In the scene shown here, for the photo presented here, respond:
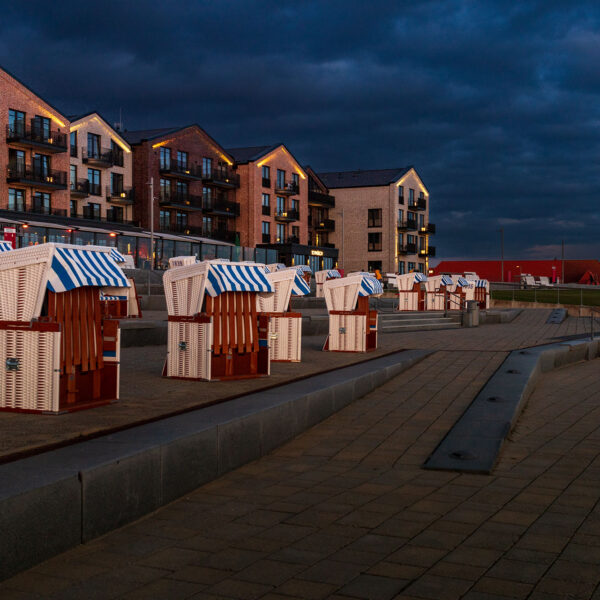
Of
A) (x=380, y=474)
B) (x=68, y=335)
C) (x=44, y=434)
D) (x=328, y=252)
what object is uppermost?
(x=328, y=252)

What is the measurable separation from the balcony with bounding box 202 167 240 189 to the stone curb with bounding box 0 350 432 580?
55.6 m

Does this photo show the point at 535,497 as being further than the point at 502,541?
Yes

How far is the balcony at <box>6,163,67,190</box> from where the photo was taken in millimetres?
46719

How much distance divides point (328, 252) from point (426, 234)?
18.0m

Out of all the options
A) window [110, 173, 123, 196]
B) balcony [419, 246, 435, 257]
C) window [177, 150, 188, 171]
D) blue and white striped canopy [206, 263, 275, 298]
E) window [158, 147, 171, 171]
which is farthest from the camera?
balcony [419, 246, 435, 257]

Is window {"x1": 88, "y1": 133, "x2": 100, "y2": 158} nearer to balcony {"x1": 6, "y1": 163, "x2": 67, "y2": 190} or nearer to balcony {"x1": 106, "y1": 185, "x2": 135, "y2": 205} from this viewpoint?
balcony {"x1": 106, "y1": 185, "x2": 135, "y2": 205}

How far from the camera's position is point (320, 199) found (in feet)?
257

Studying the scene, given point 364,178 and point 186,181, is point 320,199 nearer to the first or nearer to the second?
point 364,178

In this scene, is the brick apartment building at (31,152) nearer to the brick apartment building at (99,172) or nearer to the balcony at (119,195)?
the brick apartment building at (99,172)

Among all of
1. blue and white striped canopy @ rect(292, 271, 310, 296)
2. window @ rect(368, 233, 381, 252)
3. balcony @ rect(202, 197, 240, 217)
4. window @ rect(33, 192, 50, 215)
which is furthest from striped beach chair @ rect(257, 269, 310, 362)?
window @ rect(368, 233, 381, 252)

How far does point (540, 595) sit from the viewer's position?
378 cm

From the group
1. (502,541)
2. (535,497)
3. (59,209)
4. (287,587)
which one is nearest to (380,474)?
(535,497)

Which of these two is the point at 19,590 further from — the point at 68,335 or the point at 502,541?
the point at 68,335

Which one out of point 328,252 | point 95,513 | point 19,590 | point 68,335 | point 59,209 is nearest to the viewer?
point 19,590
